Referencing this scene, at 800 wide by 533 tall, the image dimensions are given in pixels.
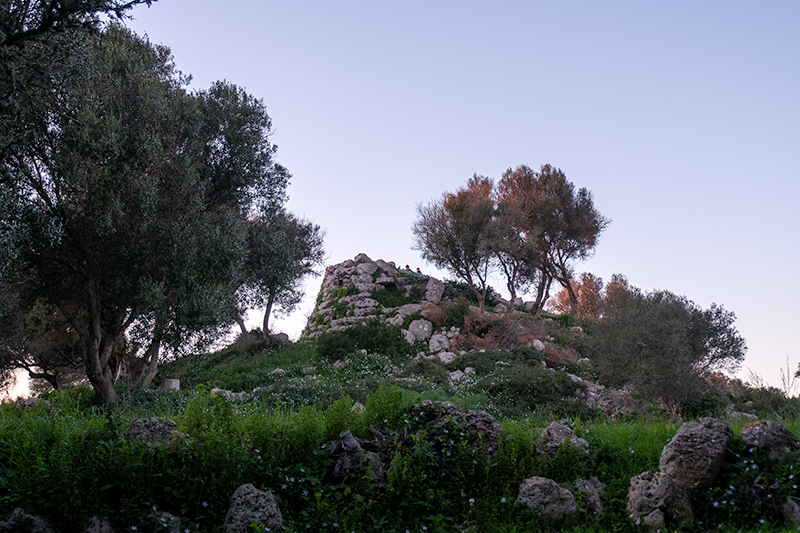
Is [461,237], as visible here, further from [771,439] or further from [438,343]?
[771,439]

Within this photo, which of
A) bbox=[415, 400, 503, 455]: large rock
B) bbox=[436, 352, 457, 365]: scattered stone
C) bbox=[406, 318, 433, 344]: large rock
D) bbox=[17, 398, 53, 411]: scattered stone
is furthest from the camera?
bbox=[406, 318, 433, 344]: large rock

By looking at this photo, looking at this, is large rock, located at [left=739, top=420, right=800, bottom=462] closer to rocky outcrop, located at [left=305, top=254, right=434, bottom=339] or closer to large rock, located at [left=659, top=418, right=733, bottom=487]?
large rock, located at [left=659, top=418, right=733, bottom=487]

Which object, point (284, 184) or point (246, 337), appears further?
point (246, 337)

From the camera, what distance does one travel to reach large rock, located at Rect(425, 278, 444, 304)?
30.7 m

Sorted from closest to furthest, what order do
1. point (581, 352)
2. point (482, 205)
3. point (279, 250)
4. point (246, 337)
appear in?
point (279, 250) → point (581, 352) → point (246, 337) → point (482, 205)

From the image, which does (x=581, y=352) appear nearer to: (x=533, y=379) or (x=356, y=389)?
(x=533, y=379)

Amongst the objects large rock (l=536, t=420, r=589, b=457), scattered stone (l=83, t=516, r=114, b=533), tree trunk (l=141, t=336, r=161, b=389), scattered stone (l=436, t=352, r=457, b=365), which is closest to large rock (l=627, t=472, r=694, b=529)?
large rock (l=536, t=420, r=589, b=457)

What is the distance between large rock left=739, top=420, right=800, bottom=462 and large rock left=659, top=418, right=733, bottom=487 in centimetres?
24

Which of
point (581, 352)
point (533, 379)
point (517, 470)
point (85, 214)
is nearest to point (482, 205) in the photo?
point (581, 352)

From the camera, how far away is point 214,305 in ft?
52.3

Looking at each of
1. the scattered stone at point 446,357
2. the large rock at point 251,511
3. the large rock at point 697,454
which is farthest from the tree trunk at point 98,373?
the large rock at point 697,454

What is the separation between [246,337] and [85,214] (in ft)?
54.0

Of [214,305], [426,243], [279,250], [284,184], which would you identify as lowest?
[214,305]

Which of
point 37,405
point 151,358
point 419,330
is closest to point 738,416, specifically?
point 37,405
